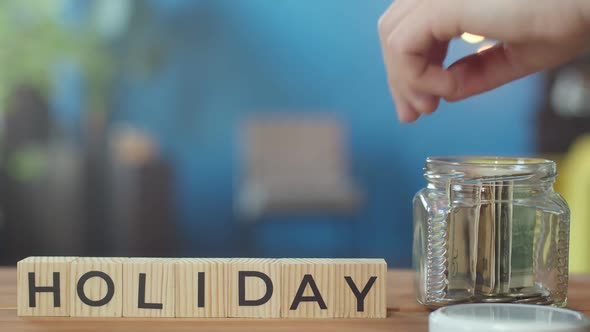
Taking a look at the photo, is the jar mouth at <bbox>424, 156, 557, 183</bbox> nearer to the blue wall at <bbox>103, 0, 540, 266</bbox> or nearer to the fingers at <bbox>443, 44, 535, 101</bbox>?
the fingers at <bbox>443, 44, 535, 101</bbox>

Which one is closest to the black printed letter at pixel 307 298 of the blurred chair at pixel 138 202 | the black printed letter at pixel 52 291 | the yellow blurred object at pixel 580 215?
the black printed letter at pixel 52 291

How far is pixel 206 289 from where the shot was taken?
2.23ft

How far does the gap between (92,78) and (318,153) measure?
1.53 metres

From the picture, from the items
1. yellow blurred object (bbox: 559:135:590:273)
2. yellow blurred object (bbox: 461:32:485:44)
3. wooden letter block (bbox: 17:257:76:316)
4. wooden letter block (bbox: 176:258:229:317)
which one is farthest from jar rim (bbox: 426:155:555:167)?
yellow blurred object (bbox: 559:135:590:273)

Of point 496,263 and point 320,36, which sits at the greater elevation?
point 320,36

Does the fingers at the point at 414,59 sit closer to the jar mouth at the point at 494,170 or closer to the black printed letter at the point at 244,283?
the jar mouth at the point at 494,170

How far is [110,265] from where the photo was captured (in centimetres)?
69

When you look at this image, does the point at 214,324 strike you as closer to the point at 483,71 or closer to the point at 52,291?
the point at 52,291

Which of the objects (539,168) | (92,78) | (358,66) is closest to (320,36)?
(358,66)

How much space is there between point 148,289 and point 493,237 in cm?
31

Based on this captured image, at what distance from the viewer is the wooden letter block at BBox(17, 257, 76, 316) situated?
69 centimetres

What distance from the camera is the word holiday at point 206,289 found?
0.68 m

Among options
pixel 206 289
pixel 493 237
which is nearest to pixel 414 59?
pixel 493 237

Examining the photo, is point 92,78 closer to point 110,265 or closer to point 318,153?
point 318,153
